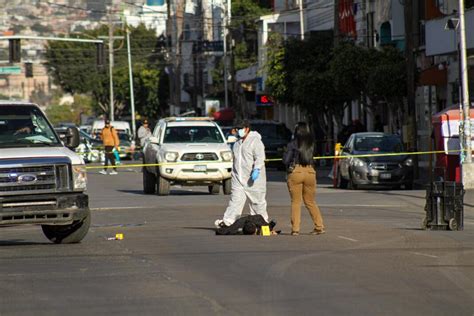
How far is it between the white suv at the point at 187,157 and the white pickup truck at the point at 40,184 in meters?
12.9

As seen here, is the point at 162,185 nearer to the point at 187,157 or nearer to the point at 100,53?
the point at 187,157

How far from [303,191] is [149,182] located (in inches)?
561

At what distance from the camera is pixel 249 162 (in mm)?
20656

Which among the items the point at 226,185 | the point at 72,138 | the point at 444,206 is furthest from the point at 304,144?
the point at 226,185

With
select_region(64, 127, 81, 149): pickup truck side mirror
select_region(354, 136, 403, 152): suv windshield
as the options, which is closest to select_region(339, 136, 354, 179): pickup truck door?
select_region(354, 136, 403, 152): suv windshield

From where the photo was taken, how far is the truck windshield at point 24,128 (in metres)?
18.9

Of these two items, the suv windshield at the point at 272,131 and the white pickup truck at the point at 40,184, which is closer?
the white pickup truck at the point at 40,184

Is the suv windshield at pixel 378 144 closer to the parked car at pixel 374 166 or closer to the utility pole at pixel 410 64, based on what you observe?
the parked car at pixel 374 166

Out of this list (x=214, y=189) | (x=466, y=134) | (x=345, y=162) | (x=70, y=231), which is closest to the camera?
(x=70, y=231)

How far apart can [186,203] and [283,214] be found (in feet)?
14.0

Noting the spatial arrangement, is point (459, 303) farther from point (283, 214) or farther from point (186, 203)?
point (186, 203)

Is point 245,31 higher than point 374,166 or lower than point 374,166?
higher

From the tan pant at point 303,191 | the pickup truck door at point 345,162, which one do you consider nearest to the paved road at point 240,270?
the tan pant at point 303,191

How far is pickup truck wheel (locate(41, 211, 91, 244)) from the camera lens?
62.3ft
